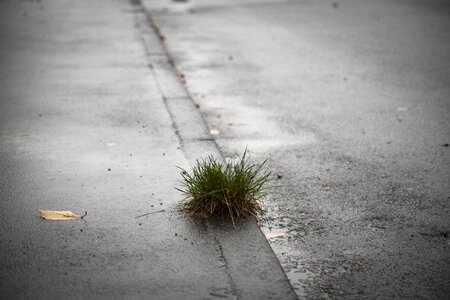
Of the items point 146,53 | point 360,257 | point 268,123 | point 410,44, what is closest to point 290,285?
point 360,257

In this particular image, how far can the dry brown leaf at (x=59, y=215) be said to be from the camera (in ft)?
13.9

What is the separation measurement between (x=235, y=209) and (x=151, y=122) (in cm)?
245

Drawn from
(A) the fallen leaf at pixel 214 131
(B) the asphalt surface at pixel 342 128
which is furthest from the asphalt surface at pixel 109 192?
(B) the asphalt surface at pixel 342 128

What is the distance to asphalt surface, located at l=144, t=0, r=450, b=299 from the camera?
3.74 m

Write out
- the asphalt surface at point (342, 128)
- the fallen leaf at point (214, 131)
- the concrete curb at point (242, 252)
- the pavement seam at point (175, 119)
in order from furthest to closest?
1. the fallen leaf at point (214, 131)
2. the asphalt surface at point (342, 128)
3. the pavement seam at point (175, 119)
4. the concrete curb at point (242, 252)

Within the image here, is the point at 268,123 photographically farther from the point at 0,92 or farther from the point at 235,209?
the point at 0,92

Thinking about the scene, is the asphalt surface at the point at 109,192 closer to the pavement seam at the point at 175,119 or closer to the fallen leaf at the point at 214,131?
the pavement seam at the point at 175,119

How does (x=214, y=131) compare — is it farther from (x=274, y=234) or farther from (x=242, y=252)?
(x=242, y=252)

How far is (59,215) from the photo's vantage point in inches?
168

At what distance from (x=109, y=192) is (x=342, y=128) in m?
2.87

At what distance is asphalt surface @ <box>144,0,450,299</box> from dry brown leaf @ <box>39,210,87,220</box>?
146 centimetres

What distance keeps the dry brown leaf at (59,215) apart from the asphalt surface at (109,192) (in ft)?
0.18

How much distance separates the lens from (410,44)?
10.1 meters

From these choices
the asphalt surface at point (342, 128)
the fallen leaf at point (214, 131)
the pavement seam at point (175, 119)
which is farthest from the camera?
the fallen leaf at point (214, 131)
